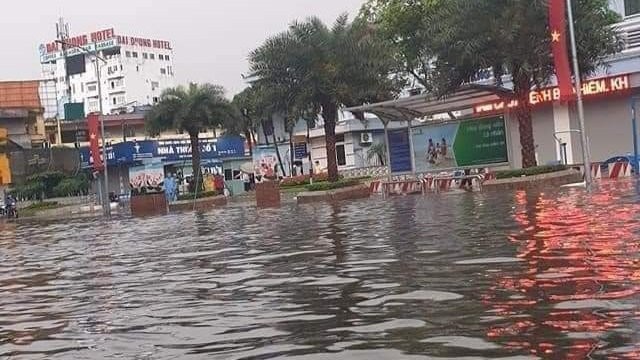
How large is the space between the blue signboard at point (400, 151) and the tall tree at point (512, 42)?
5249 millimetres

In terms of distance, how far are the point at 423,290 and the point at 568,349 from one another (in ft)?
9.60

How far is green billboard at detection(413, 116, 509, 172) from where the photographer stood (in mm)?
32281

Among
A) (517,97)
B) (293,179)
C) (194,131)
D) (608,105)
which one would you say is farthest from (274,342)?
(293,179)

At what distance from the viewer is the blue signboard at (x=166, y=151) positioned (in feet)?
227

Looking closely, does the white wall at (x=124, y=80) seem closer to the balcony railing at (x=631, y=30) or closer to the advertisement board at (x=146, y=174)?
the advertisement board at (x=146, y=174)

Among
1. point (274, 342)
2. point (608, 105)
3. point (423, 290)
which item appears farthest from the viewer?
point (608, 105)

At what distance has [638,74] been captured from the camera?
34938 mm

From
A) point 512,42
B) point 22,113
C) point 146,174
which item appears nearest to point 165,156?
point 146,174

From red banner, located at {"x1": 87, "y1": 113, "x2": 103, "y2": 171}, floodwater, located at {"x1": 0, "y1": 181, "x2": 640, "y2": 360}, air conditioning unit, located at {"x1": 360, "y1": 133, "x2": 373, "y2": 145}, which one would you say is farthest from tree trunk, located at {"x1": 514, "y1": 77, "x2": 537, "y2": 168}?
air conditioning unit, located at {"x1": 360, "y1": 133, "x2": 373, "y2": 145}

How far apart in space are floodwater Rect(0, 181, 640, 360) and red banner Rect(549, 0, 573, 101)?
30.0ft


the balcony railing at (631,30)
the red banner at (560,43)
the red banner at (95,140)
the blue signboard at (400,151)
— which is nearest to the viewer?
the red banner at (560,43)

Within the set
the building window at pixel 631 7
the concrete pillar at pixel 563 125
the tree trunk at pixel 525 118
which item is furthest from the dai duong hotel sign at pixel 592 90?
the building window at pixel 631 7

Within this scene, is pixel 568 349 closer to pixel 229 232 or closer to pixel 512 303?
pixel 512 303

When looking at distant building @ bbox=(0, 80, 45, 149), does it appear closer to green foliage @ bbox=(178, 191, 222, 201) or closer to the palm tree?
the palm tree
